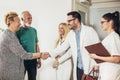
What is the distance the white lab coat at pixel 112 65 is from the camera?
6.49 ft

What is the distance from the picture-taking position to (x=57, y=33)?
3.35 meters

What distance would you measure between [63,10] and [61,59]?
27.2 inches

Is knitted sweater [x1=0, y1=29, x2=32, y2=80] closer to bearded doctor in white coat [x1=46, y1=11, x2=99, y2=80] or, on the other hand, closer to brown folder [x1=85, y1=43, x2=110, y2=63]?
bearded doctor in white coat [x1=46, y1=11, x2=99, y2=80]

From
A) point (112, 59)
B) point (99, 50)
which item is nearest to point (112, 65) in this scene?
point (112, 59)

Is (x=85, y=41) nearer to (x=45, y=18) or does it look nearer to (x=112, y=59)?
(x=112, y=59)

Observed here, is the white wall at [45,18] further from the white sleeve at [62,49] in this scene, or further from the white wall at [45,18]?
the white sleeve at [62,49]

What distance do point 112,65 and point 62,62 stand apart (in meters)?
1.25

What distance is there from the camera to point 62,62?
3174 millimetres

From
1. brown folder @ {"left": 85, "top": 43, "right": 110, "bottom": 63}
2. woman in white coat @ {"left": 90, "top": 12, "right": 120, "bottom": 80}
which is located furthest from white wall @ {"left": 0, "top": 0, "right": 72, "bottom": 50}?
woman in white coat @ {"left": 90, "top": 12, "right": 120, "bottom": 80}

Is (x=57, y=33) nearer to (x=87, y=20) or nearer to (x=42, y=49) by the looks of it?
(x=42, y=49)

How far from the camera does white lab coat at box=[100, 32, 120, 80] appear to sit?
198 cm

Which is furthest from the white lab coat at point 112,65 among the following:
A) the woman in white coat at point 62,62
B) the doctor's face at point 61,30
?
the doctor's face at point 61,30

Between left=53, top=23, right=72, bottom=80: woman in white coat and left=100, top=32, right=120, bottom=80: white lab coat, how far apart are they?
1.09 m

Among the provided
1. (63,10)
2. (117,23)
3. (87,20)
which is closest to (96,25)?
(87,20)
